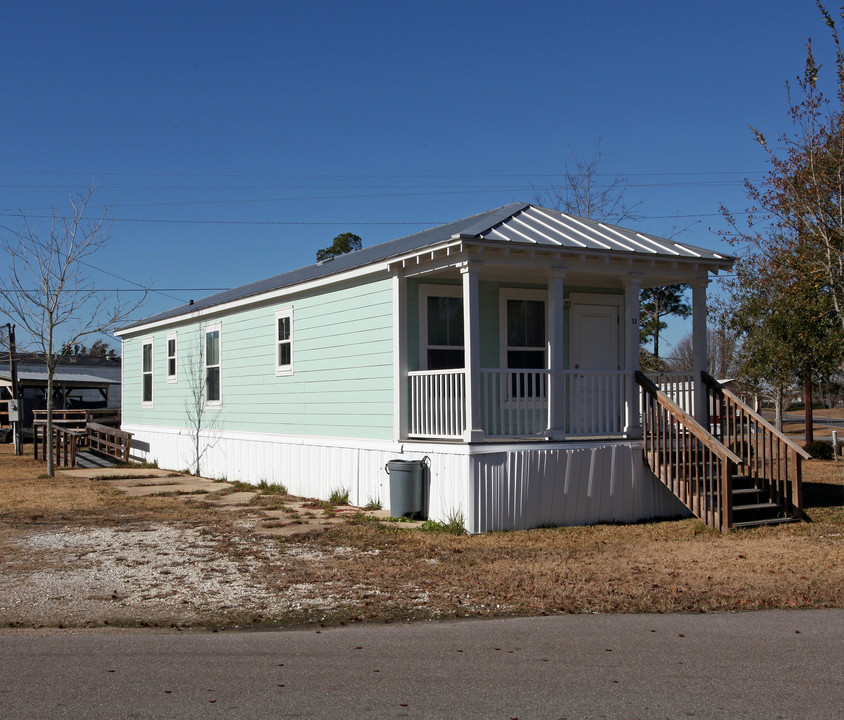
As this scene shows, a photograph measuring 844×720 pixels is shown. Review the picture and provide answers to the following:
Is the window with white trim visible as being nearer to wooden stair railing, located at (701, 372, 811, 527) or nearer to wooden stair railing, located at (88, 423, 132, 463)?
wooden stair railing, located at (88, 423, 132, 463)

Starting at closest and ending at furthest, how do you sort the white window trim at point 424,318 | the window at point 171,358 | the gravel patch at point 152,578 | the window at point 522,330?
the gravel patch at point 152,578, the white window trim at point 424,318, the window at point 522,330, the window at point 171,358

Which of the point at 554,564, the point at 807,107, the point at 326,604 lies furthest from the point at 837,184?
the point at 326,604

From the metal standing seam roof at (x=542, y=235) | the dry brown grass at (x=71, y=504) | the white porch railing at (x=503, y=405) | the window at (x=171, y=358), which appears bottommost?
the dry brown grass at (x=71, y=504)

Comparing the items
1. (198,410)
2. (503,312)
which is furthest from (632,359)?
(198,410)

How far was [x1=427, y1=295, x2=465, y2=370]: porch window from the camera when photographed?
1309 centimetres

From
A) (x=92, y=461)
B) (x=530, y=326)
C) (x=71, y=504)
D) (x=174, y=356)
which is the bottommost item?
(x=92, y=461)

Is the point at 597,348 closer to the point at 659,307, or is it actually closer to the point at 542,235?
the point at 542,235

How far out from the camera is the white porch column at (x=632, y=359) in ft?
41.2

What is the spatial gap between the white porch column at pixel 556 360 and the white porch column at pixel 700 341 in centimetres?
253

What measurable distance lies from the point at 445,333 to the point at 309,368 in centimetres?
315

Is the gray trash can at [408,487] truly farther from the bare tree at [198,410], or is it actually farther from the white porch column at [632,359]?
the bare tree at [198,410]

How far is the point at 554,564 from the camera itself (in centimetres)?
906

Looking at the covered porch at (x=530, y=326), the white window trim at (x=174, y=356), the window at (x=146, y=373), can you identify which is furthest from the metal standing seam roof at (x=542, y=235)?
the window at (x=146, y=373)

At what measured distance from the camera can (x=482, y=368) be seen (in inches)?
485
